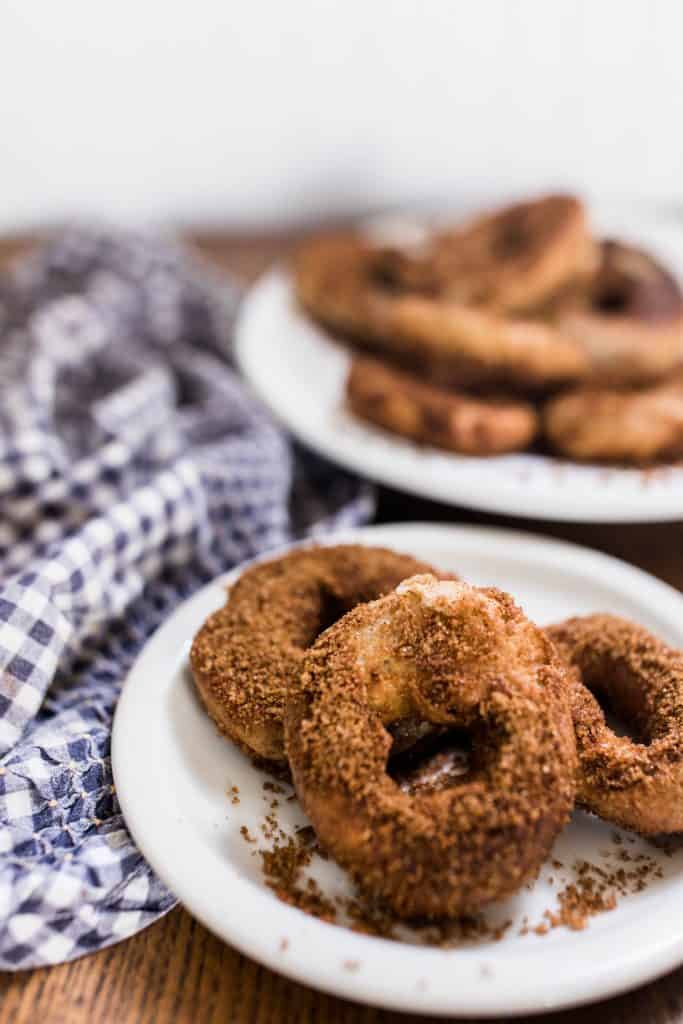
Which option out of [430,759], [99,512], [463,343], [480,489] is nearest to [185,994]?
[430,759]

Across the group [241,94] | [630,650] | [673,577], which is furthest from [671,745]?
[241,94]

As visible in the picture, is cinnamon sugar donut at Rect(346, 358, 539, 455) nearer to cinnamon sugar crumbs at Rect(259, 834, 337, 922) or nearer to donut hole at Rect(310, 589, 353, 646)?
donut hole at Rect(310, 589, 353, 646)

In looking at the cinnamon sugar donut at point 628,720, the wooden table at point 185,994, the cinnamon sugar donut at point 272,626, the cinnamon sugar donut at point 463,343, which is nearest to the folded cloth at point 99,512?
the wooden table at point 185,994

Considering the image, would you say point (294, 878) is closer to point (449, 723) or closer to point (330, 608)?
point (449, 723)

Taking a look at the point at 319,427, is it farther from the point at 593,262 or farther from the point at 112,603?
the point at 593,262

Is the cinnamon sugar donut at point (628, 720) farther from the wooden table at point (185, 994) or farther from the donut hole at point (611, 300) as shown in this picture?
the donut hole at point (611, 300)

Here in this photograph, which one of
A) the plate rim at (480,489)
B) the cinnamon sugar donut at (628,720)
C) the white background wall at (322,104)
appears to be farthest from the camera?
the white background wall at (322,104)
